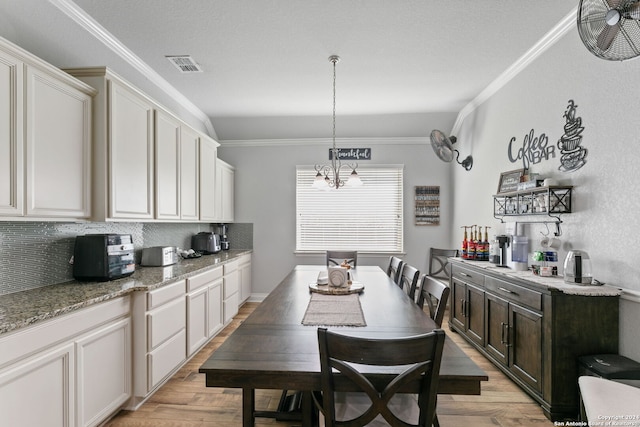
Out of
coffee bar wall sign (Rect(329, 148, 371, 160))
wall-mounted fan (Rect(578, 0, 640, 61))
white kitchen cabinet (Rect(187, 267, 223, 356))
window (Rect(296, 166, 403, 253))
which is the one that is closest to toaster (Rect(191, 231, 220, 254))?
white kitchen cabinet (Rect(187, 267, 223, 356))

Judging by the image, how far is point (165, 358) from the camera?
2.55 metres

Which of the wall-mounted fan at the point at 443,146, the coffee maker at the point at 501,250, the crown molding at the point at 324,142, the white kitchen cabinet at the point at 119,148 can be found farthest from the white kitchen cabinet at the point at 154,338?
the wall-mounted fan at the point at 443,146

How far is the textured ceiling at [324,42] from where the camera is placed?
2389 millimetres

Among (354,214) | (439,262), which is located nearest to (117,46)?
(354,214)

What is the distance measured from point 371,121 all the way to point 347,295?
3.25 metres

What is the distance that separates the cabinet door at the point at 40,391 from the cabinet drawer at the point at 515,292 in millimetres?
2839

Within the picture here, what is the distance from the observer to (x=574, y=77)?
250cm

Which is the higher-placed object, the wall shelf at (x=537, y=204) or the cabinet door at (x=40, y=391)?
the wall shelf at (x=537, y=204)

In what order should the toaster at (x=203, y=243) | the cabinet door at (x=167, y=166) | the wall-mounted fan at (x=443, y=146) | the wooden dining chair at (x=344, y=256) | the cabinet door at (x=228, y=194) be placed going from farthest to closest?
the cabinet door at (x=228, y=194) → the toaster at (x=203, y=243) → the wall-mounted fan at (x=443, y=146) → the wooden dining chair at (x=344, y=256) → the cabinet door at (x=167, y=166)

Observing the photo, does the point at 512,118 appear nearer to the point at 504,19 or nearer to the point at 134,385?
the point at 504,19

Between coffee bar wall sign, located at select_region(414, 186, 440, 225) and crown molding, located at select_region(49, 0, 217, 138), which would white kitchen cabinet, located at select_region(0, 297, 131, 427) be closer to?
crown molding, located at select_region(49, 0, 217, 138)

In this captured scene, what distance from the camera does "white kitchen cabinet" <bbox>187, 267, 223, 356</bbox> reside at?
300cm

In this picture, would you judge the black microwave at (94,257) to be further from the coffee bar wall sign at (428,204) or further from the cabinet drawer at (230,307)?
the coffee bar wall sign at (428,204)

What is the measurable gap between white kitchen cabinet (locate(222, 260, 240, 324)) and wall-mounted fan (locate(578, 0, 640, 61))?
142 inches
